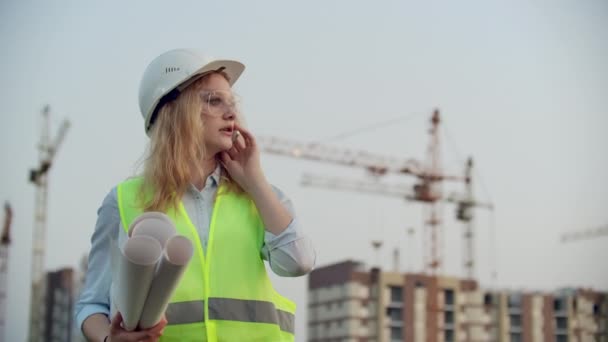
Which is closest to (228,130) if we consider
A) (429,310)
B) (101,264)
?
(101,264)

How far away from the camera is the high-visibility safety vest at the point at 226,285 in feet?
9.40

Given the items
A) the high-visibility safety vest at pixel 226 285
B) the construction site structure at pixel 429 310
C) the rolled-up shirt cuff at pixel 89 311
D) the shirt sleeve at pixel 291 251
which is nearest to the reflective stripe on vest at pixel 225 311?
the high-visibility safety vest at pixel 226 285

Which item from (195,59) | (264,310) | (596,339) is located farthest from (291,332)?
(596,339)

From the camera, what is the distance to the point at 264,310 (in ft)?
9.66

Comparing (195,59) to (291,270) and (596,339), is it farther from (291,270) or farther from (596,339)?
(596,339)

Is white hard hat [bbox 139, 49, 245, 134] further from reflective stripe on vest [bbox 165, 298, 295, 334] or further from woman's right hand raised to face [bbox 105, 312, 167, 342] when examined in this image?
woman's right hand raised to face [bbox 105, 312, 167, 342]

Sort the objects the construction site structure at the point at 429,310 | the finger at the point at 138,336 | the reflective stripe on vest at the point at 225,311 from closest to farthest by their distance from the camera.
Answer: the finger at the point at 138,336 < the reflective stripe on vest at the point at 225,311 < the construction site structure at the point at 429,310

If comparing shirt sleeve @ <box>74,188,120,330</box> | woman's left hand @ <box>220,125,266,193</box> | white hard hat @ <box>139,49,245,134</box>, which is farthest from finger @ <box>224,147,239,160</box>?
shirt sleeve @ <box>74,188,120,330</box>

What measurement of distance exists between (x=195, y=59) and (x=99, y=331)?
33.2 inches

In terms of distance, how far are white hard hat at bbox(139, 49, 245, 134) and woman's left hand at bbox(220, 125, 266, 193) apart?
210 mm

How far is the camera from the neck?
124 inches

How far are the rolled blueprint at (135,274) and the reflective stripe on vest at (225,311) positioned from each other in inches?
15.6

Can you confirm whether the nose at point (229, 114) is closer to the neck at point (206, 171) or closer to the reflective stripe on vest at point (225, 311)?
the neck at point (206, 171)

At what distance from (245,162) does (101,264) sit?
0.51 meters
